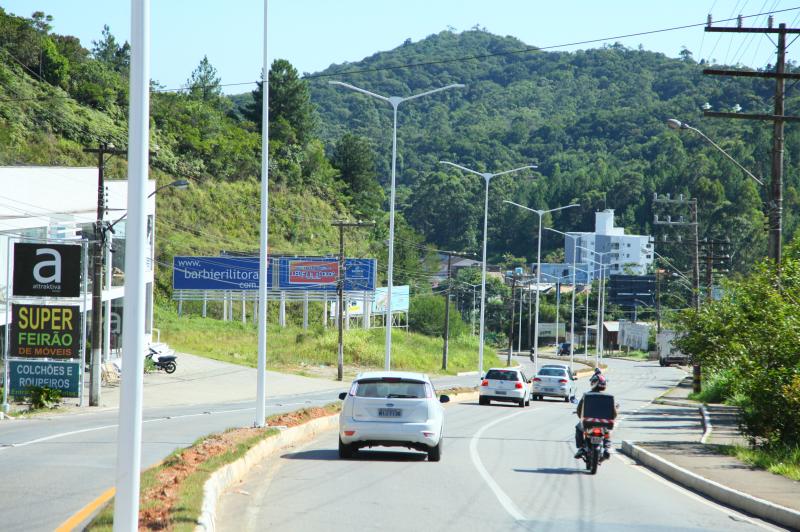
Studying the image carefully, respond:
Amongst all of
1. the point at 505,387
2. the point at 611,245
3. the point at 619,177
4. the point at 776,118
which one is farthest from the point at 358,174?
the point at 776,118

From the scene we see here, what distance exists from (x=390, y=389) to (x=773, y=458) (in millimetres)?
6898

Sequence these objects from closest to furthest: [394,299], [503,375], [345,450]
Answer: [345,450] → [503,375] → [394,299]

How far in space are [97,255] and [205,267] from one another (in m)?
40.6

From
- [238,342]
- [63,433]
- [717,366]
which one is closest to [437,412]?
[63,433]

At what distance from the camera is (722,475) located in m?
16.9

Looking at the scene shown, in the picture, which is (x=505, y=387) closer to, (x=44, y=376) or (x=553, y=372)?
(x=553, y=372)

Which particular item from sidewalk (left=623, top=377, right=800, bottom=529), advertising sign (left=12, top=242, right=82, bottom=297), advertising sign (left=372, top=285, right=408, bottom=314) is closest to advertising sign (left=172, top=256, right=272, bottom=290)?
advertising sign (left=372, top=285, right=408, bottom=314)

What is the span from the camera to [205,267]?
2975 inches

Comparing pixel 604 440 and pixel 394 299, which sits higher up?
pixel 604 440

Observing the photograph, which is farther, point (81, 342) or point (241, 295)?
point (241, 295)

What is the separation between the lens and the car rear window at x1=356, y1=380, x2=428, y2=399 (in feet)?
60.1

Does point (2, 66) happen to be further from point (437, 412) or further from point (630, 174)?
point (630, 174)

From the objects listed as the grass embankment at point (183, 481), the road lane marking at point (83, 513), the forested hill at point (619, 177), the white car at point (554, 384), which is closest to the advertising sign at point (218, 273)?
the white car at point (554, 384)

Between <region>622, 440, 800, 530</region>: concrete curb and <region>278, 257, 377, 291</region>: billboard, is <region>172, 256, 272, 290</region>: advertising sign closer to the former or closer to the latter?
<region>278, 257, 377, 291</region>: billboard
